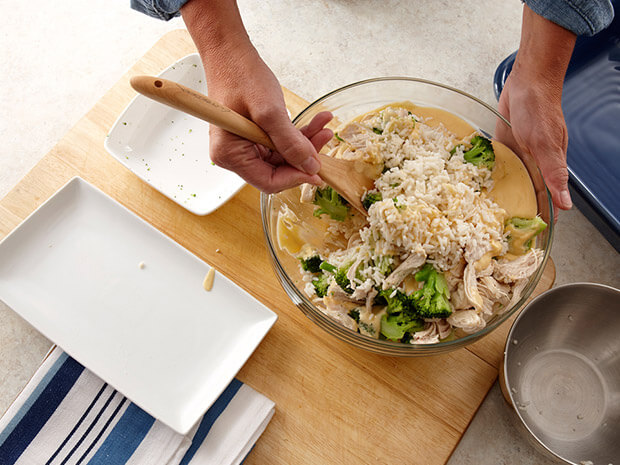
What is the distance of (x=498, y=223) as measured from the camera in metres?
1.22

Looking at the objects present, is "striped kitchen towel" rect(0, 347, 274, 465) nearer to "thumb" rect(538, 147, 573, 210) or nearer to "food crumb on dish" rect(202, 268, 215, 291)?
"food crumb on dish" rect(202, 268, 215, 291)

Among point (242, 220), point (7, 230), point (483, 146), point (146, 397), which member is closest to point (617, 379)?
point (483, 146)

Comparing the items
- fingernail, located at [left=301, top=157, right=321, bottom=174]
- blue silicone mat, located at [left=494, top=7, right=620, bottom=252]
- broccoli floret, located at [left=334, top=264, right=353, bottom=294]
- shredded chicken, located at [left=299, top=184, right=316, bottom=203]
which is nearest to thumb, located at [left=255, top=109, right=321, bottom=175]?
fingernail, located at [left=301, top=157, right=321, bottom=174]

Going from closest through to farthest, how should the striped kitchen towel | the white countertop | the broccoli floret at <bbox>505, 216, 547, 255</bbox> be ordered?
the broccoli floret at <bbox>505, 216, 547, 255</bbox> → the striped kitchen towel → the white countertop

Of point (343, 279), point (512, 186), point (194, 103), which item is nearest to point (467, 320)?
point (343, 279)

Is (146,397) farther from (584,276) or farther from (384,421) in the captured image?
(584,276)

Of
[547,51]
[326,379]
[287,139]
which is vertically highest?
[287,139]

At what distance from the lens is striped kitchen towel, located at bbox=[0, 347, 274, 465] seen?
1374 mm

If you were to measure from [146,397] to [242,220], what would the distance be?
0.58 metres

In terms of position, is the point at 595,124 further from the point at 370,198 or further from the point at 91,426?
the point at 91,426

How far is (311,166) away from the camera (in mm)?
1163

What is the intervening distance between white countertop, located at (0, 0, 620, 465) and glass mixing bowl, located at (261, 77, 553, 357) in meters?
0.52

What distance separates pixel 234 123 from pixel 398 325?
23.1 inches

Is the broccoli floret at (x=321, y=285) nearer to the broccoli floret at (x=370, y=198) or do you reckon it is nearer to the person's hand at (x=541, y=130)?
the broccoli floret at (x=370, y=198)
